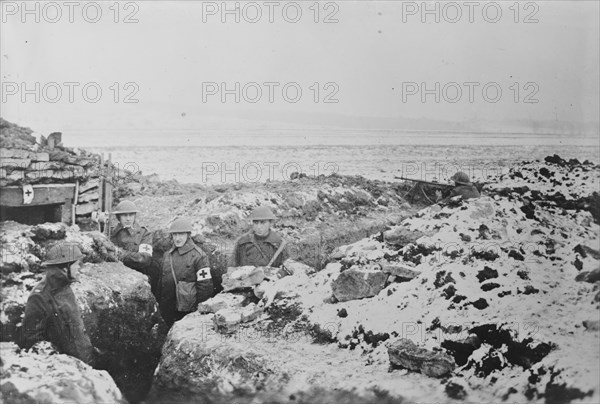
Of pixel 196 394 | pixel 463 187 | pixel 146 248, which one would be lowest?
pixel 196 394

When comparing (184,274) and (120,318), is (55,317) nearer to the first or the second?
(120,318)

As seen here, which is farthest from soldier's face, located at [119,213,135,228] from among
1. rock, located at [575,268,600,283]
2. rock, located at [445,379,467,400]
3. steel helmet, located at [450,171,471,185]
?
rock, located at [575,268,600,283]

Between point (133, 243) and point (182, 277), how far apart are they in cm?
78

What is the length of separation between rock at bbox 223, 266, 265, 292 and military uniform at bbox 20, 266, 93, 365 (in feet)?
4.41

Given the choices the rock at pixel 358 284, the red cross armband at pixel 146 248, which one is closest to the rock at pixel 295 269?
the rock at pixel 358 284

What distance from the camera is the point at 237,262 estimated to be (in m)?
5.13

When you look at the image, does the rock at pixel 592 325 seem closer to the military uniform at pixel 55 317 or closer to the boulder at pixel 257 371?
the boulder at pixel 257 371

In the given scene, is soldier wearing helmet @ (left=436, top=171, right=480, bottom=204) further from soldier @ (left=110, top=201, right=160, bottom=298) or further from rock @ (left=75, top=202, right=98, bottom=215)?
rock @ (left=75, top=202, right=98, bottom=215)

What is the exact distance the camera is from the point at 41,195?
15.4 ft

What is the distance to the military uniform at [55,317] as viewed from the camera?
3477mm

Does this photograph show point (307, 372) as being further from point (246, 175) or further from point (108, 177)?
point (108, 177)

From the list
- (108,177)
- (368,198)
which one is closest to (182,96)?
(108,177)

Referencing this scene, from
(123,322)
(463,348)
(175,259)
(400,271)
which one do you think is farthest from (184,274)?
(463,348)

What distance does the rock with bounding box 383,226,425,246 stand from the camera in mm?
4559
